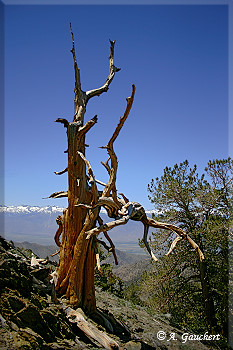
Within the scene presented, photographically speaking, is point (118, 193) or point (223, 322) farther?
point (223, 322)

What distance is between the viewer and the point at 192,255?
37.7 ft

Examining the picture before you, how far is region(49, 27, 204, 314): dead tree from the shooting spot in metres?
5.94

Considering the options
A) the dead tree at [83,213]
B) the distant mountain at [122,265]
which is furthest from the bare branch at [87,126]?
the distant mountain at [122,265]

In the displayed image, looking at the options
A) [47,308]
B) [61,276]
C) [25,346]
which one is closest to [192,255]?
[61,276]

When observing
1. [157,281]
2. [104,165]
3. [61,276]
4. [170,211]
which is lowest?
[157,281]

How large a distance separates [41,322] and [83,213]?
2575 mm

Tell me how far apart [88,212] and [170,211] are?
249 inches

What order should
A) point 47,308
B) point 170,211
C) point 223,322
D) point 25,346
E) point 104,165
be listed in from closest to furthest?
point 25,346
point 47,308
point 104,165
point 223,322
point 170,211

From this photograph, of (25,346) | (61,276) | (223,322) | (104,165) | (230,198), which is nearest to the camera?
(25,346)

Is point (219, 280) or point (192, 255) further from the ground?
point (192, 255)

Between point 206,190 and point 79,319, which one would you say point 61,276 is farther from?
point 206,190

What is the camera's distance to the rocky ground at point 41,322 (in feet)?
12.1

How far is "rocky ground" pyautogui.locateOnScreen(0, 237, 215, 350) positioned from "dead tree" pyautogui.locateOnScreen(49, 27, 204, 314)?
46 centimetres

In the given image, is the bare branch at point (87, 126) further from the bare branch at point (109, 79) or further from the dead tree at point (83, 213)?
the bare branch at point (109, 79)
